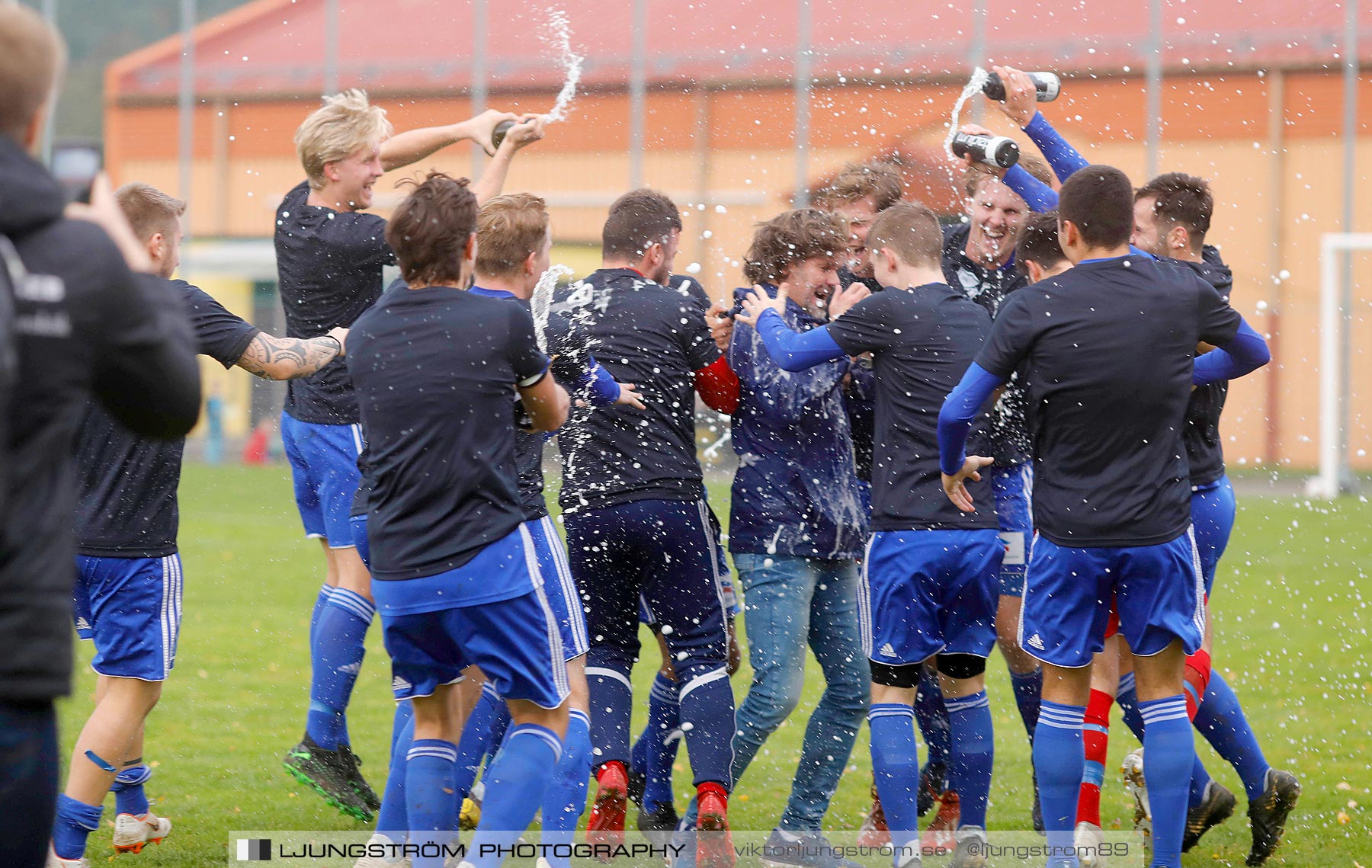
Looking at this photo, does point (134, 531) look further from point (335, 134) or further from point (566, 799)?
point (335, 134)

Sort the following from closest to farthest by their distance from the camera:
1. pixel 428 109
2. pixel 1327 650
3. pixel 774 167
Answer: pixel 1327 650 < pixel 774 167 < pixel 428 109

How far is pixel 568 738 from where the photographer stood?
15.9 feet

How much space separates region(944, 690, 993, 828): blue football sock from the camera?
5.16 m

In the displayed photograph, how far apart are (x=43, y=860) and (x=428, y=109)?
3344cm

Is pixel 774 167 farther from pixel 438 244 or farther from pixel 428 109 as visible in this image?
pixel 438 244

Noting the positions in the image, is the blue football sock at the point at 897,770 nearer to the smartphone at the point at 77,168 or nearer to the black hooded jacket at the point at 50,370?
the black hooded jacket at the point at 50,370

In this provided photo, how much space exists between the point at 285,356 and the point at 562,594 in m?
1.34

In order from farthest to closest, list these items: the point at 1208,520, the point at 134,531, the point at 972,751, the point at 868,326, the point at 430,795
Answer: the point at 1208,520
the point at 972,751
the point at 868,326
the point at 134,531
the point at 430,795

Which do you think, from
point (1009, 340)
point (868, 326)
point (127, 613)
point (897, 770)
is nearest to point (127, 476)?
point (127, 613)

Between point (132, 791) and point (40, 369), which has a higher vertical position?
point (40, 369)

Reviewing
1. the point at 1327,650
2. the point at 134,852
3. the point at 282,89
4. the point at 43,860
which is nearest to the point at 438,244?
the point at 43,860

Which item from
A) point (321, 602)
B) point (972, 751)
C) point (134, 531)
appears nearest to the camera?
point (134, 531)

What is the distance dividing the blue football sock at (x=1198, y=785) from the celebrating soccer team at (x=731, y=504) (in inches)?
0.5

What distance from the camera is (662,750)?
567 centimetres
